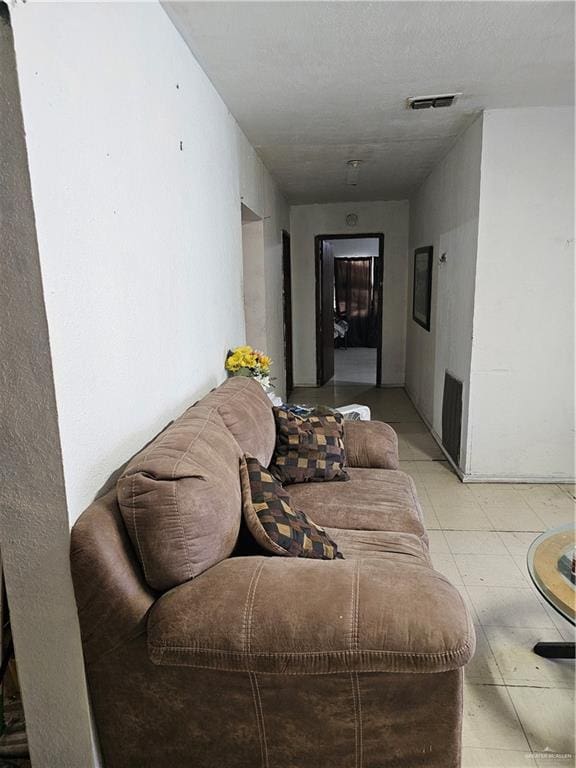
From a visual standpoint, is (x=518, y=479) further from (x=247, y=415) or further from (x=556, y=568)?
(x=247, y=415)

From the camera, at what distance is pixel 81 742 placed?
134 cm

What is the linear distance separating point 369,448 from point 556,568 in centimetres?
107

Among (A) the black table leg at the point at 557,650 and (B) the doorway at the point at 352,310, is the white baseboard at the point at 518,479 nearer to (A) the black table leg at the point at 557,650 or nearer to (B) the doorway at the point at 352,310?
(A) the black table leg at the point at 557,650

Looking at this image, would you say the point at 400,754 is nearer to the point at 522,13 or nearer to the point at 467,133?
the point at 522,13

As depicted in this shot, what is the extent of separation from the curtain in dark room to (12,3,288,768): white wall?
27.9 feet

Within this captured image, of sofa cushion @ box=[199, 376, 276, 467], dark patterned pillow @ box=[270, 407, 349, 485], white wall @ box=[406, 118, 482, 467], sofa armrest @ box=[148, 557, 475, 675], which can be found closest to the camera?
sofa armrest @ box=[148, 557, 475, 675]

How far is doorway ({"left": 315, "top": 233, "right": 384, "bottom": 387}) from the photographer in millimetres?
7268

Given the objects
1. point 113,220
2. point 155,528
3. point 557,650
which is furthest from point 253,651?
point 557,650

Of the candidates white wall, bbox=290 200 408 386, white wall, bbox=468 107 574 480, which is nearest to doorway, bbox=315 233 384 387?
white wall, bbox=290 200 408 386

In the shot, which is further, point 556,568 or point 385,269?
point 385,269

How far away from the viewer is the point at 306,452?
231 cm

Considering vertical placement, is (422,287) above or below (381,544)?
above

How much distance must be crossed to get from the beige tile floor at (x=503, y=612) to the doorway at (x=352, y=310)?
3461 mm

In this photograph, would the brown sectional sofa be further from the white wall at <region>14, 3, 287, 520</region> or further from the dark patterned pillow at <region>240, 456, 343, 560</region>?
the white wall at <region>14, 3, 287, 520</region>
